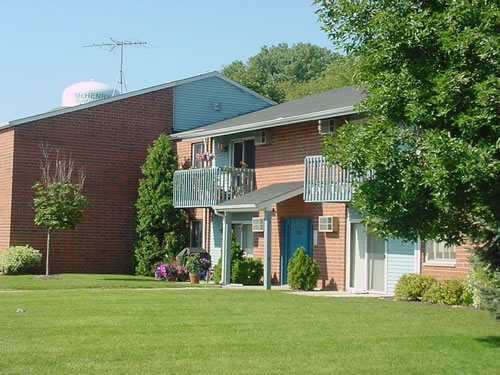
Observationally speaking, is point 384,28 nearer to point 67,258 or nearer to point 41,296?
point 41,296

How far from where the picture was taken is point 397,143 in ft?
38.1

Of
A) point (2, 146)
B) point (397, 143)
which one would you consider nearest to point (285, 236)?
point (2, 146)

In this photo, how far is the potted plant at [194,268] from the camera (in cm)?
2816

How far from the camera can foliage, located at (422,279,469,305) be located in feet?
66.1

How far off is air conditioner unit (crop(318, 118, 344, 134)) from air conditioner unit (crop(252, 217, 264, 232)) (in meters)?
3.97

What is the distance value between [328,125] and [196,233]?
30.3ft

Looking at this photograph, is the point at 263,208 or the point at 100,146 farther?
the point at 100,146

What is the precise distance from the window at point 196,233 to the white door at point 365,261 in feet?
29.1

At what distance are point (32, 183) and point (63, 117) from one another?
2687 mm

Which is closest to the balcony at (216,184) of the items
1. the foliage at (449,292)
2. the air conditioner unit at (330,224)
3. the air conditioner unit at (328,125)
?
the air conditioner unit at (328,125)

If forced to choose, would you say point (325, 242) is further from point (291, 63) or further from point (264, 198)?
point (291, 63)

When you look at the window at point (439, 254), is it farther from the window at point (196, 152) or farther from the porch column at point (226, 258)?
the window at point (196, 152)

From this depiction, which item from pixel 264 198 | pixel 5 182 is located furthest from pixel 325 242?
pixel 5 182

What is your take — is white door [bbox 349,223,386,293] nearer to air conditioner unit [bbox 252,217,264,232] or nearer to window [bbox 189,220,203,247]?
air conditioner unit [bbox 252,217,264,232]
